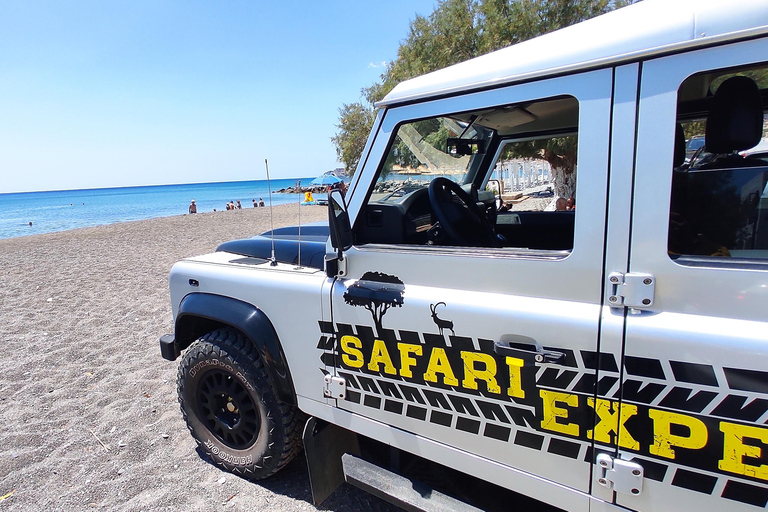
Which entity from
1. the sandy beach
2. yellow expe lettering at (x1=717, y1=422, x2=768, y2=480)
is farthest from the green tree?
yellow expe lettering at (x1=717, y1=422, x2=768, y2=480)

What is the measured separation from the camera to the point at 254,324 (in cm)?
217

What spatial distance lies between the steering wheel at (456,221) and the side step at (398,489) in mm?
1094

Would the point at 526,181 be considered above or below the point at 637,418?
above

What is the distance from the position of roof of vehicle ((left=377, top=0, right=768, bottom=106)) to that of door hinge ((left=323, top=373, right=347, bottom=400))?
1.29 metres

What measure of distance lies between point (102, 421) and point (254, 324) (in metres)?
2.14

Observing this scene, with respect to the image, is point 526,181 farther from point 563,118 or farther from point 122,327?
point 122,327

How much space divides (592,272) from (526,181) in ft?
6.72

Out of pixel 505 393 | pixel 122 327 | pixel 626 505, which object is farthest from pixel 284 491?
pixel 122 327

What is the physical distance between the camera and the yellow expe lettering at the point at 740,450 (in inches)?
44.4

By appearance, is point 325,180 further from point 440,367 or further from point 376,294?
point 440,367

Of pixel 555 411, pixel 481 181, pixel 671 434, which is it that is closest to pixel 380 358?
pixel 555 411

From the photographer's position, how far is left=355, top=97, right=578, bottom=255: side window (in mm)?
1938

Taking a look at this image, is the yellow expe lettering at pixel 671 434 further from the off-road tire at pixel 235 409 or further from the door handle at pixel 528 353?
the off-road tire at pixel 235 409

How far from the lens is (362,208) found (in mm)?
1912
